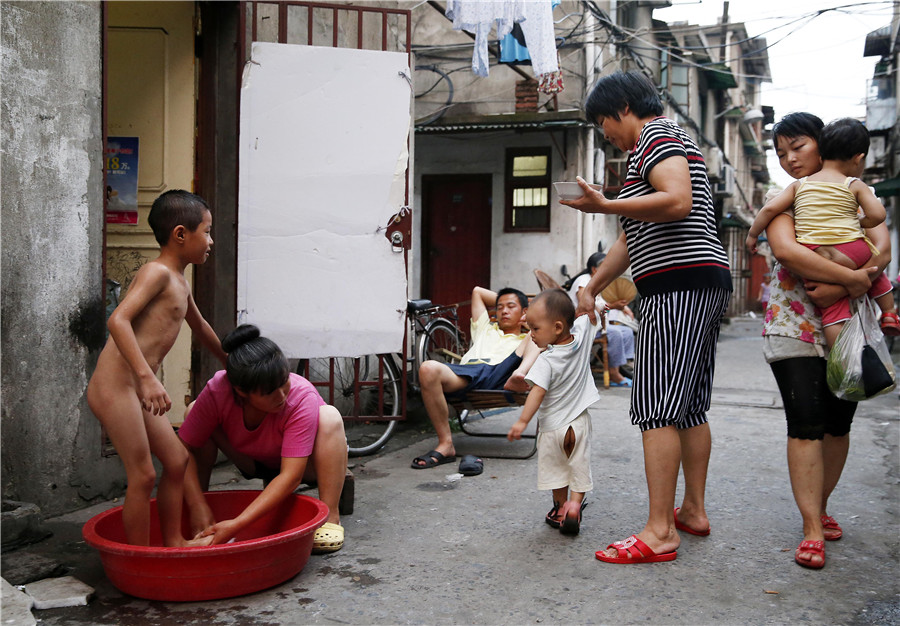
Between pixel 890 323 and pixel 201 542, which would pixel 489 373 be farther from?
pixel 201 542

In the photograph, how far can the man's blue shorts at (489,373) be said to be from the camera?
4883 mm

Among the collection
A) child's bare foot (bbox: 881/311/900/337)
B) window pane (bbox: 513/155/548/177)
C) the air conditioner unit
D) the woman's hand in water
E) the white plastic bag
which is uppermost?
the air conditioner unit

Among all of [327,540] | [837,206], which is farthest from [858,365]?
[327,540]

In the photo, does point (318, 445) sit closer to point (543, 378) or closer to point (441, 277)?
point (543, 378)

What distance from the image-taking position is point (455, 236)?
42.8 feet

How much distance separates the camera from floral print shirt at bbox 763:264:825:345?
→ 311 cm

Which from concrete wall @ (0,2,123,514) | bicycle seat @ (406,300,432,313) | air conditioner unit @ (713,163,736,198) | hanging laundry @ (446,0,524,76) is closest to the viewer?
concrete wall @ (0,2,123,514)

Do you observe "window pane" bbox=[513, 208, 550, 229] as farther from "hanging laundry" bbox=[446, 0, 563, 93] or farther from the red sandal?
the red sandal

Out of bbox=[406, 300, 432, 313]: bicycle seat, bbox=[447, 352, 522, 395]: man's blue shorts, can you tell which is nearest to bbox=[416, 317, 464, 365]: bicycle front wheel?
bbox=[406, 300, 432, 313]: bicycle seat

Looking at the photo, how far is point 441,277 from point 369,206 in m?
8.42

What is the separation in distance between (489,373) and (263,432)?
2.12 metres

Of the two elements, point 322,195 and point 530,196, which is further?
point 530,196

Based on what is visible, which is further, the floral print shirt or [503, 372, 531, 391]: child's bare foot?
[503, 372, 531, 391]: child's bare foot

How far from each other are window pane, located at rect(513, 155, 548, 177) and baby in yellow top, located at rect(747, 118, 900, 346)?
31.2ft
